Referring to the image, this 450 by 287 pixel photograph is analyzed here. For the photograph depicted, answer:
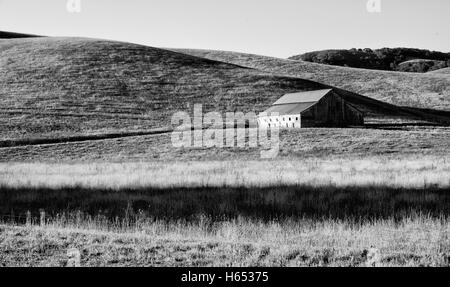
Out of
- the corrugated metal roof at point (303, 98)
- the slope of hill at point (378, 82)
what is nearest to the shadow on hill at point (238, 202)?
the corrugated metal roof at point (303, 98)

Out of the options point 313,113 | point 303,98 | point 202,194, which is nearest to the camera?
point 202,194

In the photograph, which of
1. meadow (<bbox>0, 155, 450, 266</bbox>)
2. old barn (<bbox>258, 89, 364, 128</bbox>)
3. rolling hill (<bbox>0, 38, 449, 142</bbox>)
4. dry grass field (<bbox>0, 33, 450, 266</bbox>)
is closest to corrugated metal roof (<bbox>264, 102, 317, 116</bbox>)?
old barn (<bbox>258, 89, 364, 128</bbox>)

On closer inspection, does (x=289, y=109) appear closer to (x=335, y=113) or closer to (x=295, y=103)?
(x=295, y=103)

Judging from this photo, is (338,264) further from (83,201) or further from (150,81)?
(150,81)

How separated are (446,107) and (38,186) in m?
79.4

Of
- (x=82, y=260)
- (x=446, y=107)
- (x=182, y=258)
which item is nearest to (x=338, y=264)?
(x=182, y=258)

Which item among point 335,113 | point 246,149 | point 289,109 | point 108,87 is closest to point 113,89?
point 108,87

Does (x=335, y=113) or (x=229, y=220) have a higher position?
(x=229, y=220)

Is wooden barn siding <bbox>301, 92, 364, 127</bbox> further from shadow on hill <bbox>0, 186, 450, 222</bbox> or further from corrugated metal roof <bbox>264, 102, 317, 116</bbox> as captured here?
shadow on hill <bbox>0, 186, 450, 222</bbox>

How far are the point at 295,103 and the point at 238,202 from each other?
50978 millimetres

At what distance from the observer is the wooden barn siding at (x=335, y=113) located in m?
64.1

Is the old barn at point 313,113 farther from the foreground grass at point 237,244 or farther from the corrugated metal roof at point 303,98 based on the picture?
the foreground grass at point 237,244

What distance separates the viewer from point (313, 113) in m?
63.1

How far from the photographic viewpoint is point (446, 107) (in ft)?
284
